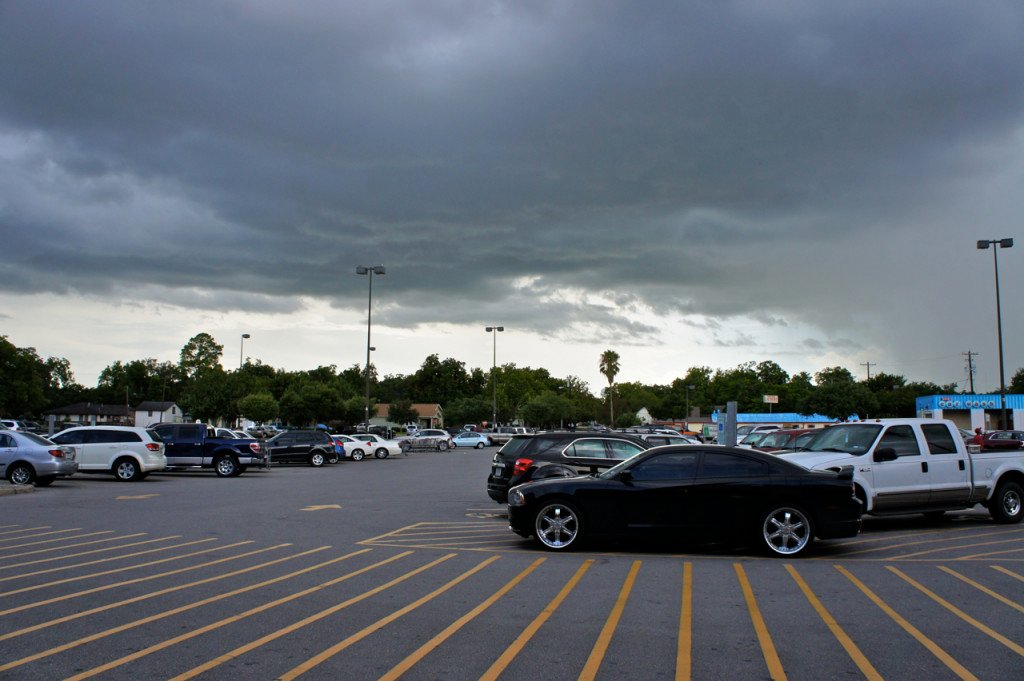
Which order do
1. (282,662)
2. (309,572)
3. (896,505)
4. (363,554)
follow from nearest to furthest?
(282,662) → (309,572) → (363,554) → (896,505)

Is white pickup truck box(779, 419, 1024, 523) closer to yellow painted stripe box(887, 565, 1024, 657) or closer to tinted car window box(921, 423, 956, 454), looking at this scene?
tinted car window box(921, 423, 956, 454)

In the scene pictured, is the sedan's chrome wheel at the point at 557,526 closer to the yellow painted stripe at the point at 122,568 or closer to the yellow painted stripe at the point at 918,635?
the yellow painted stripe at the point at 918,635

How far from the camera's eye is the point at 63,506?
53.7 ft

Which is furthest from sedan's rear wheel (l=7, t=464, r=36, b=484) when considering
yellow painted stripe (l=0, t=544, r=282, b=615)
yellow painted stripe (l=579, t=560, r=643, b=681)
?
yellow painted stripe (l=579, t=560, r=643, b=681)

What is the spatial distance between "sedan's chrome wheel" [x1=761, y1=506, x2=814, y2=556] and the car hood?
220 cm

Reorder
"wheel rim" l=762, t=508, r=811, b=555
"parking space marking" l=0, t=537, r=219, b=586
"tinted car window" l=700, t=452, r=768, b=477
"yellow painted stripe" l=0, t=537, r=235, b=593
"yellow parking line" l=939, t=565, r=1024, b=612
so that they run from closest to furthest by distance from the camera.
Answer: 1. "yellow parking line" l=939, t=565, r=1024, b=612
2. "yellow painted stripe" l=0, t=537, r=235, b=593
3. "parking space marking" l=0, t=537, r=219, b=586
4. "wheel rim" l=762, t=508, r=811, b=555
5. "tinted car window" l=700, t=452, r=768, b=477

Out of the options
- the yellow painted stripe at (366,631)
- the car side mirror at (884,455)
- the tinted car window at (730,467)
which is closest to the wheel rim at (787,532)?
the tinted car window at (730,467)

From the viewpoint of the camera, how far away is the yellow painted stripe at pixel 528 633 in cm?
543

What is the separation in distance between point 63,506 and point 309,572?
10.0 metres

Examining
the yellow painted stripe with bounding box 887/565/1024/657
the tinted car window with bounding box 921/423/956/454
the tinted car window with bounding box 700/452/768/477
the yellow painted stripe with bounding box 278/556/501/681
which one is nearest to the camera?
the yellow painted stripe with bounding box 278/556/501/681

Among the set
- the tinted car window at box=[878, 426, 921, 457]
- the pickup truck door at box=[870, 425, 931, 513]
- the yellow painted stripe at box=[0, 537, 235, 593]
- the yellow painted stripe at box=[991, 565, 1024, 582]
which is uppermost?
the tinted car window at box=[878, 426, 921, 457]

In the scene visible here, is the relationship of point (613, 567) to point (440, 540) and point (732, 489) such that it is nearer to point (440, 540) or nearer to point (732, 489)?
point (732, 489)

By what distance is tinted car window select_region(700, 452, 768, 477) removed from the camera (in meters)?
10.6

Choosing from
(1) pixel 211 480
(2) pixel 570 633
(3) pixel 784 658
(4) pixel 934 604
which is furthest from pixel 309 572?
(1) pixel 211 480
